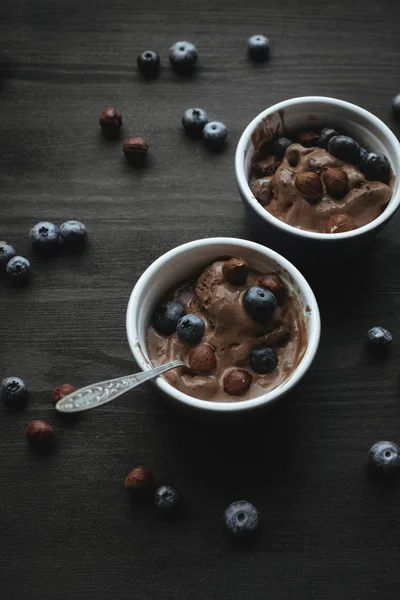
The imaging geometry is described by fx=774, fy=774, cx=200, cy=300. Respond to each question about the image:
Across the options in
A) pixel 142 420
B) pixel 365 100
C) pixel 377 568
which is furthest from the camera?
pixel 365 100

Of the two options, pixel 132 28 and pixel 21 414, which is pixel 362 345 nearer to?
pixel 21 414

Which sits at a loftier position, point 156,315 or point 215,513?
point 156,315

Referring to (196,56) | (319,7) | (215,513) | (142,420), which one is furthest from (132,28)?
(215,513)

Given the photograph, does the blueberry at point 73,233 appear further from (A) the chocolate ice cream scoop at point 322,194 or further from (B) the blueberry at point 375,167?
(B) the blueberry at point 375,167

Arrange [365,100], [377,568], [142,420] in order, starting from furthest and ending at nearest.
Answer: [365,100]
[142,420]
[377,568]

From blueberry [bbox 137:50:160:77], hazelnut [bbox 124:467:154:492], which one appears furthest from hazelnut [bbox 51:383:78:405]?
blueberry [bbox 137:50:160:77]

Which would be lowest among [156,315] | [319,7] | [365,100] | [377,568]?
[377,568]

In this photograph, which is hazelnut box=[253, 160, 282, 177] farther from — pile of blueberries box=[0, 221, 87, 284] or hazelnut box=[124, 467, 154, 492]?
hazelnut box=[124, 467, 154, 492]

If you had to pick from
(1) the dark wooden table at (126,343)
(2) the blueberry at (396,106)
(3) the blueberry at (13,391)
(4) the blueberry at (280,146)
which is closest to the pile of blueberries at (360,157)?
(4) the blueberry at (280,146)
